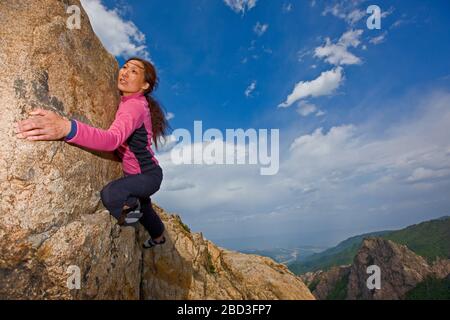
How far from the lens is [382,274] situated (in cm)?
17788

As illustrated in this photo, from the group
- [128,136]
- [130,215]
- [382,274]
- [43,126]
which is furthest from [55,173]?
[382,274]

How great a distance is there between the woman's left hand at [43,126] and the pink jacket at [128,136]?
197 millimetres

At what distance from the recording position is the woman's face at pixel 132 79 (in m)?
8.46

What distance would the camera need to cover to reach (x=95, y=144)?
697cm

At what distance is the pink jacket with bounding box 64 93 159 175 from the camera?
6.95 meters

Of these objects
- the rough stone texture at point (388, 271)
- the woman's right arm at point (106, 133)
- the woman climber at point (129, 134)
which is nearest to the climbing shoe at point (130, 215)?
the woman climber at point (129, 134)

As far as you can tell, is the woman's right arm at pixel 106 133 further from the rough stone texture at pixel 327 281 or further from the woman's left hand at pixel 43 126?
the rough stone texture at pixel 327 281

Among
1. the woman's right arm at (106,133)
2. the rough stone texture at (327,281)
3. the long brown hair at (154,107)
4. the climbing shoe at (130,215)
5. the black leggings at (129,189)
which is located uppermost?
the long brown hair at (154,107)

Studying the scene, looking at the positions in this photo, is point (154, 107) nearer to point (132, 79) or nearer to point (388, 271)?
point (132, 79)

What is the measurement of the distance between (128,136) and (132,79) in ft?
6.10

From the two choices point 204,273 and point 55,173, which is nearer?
point 55,173
